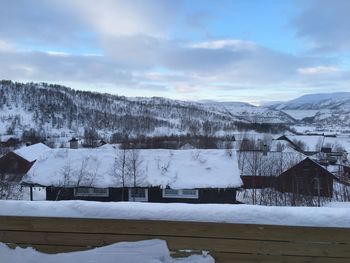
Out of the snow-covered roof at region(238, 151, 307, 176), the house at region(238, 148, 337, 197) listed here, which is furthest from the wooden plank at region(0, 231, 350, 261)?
the snow-covered roof at region(238, 151, 307, 176)

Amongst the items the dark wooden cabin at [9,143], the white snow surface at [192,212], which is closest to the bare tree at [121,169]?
the white snow surface at [192,212]

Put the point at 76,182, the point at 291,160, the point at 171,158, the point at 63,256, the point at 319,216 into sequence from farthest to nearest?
the point at 291,160
the point at 171,158
the point at 76,182
the point at 63,256
the point at 319,216

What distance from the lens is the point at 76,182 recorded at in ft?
75.4

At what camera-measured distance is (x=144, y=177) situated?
917 inches

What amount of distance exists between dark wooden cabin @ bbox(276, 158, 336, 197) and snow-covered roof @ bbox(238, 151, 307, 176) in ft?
7.10

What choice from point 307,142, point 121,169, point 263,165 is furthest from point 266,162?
point 307,142

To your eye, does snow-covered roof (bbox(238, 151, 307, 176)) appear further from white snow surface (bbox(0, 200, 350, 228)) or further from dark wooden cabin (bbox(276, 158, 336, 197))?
white snow surface (bbox(0, 200, 350, 228))

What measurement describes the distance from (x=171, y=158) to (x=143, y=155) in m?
2.14

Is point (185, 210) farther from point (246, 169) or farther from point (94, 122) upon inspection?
point (94, 122)

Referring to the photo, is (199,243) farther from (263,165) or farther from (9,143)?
(9,143)

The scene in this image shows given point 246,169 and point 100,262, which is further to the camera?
point 246,169

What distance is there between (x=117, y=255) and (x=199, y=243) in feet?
1.99

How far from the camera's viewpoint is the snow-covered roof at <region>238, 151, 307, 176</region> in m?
45.0

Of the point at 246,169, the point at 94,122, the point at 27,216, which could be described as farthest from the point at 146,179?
the point at 94,122
